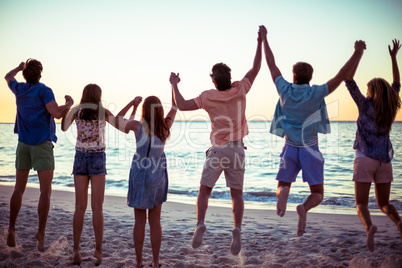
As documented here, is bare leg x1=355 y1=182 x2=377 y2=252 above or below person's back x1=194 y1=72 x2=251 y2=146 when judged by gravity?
below

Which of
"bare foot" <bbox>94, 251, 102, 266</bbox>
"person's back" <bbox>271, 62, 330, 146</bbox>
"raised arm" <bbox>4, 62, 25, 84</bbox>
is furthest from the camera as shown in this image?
"raised arm" <bbox>4, 62, 25, 84</bbox>

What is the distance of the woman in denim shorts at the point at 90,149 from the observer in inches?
168

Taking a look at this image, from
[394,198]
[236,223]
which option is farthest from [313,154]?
[394,198]

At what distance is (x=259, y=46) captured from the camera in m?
4.54

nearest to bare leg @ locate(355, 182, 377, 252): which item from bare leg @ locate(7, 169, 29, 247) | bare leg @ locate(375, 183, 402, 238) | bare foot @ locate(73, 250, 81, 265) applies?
bare leg @ locate(375, 183, 402, 238)

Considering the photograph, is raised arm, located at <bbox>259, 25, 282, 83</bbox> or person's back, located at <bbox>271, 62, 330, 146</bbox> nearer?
person's back, located at <bbox>271, 62, 330, 146</bbox>

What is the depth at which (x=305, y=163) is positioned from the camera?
4.21m

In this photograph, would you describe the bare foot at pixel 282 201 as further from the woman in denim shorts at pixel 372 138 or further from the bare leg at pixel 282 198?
the woman in denim shorts at pixel 372 138

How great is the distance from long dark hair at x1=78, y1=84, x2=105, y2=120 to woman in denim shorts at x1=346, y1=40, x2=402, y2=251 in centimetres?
277

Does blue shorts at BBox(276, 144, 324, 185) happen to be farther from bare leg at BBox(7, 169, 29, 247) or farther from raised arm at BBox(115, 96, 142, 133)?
bare leg at BBox(7, 169, 29, 247)

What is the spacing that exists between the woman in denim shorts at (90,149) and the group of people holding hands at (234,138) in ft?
0.04

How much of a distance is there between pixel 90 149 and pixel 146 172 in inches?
29.2

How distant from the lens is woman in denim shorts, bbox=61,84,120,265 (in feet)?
14.0

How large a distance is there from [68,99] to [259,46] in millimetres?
2315
